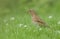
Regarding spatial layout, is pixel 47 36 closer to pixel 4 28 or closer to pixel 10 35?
pixel 10 35

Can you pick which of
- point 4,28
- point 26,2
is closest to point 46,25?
point 4,28

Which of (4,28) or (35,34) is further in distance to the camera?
(4,28)

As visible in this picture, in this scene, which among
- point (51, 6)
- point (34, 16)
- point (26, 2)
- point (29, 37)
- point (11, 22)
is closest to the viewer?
point (29, 37)

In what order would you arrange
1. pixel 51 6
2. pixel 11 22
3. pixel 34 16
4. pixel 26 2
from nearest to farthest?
pixel 34 16, pixel 11 22, pixel 51 6, pixel 26 2

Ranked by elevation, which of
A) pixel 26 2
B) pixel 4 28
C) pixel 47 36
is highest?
pixel 26 2

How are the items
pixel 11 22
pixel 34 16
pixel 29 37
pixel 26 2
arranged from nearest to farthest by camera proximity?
pixel 29 37, pixel 34 16, pixel 11 22, pixel 26 2

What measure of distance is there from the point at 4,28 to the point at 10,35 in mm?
817

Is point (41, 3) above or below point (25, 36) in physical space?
above

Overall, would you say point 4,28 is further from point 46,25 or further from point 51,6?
point 51,6

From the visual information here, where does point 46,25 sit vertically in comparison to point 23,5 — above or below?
below

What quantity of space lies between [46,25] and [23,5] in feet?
23.4

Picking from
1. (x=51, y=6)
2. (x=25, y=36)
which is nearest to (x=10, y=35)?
(x=25, y=36)

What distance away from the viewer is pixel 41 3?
47.7ft

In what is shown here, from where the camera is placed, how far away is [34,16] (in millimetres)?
8375
